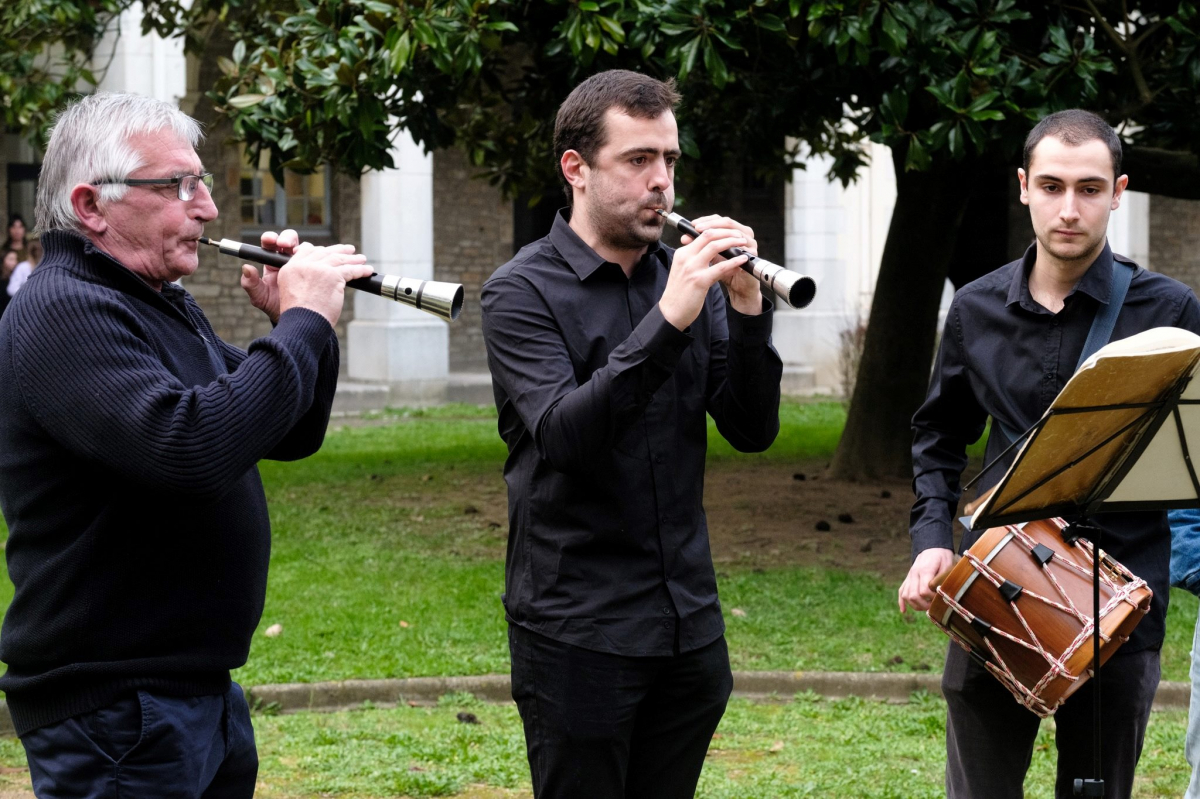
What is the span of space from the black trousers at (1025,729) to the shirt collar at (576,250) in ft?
4.37

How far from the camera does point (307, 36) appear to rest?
27.4 feet

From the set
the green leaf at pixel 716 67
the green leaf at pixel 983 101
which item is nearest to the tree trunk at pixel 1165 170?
the green leaf at pixel 983 101

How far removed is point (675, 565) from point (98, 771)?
1.25 meters

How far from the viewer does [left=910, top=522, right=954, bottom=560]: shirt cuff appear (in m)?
3.64

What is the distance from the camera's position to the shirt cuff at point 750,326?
3248 millimetres

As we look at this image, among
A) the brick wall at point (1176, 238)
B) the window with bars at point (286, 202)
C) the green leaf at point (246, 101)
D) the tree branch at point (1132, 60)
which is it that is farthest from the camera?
the brick wall at point (1176, 238)

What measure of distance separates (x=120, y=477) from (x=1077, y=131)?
7.44 feet

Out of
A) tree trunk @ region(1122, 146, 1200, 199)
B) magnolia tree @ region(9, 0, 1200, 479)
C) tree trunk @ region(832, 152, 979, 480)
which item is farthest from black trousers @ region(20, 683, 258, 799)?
tree trunk @ region(832, 152, 979, 480)

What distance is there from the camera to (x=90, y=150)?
2.83m

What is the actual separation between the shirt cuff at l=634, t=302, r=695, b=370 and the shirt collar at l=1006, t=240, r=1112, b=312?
104 centimetres

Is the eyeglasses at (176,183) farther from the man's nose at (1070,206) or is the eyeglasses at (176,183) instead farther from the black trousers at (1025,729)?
the black trousers at (1025,729)

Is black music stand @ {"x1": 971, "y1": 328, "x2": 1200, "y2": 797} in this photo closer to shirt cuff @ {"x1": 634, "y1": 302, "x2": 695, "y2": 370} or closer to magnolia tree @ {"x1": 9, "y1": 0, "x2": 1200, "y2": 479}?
shirt cuff @ {"x1": 634, "y1": 302, "x2": 695, "y2": 370}

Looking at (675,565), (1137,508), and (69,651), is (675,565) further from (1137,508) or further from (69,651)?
(69,651)

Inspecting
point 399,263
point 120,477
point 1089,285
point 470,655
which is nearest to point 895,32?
point 470,655
